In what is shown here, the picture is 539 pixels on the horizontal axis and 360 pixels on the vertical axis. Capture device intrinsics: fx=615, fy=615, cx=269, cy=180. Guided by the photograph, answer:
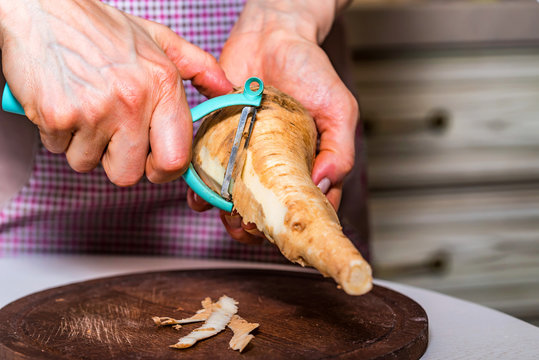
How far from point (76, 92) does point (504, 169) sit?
1332mm

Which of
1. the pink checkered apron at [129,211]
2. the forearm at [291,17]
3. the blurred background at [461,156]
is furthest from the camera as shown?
the blurred background at [461,156]

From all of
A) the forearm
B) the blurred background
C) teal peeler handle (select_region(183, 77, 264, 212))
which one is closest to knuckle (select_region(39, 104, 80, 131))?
teal peeler handle (select_region(183, 77, 264, 212))

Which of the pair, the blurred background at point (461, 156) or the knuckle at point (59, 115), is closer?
the knuckle at point (59, 115)

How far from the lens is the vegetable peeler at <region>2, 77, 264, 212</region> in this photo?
0.60 metres

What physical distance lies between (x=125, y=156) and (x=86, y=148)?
1.6 inches

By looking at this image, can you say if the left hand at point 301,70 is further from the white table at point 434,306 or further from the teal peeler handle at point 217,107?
the white table at point 434,306

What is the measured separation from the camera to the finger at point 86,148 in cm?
60

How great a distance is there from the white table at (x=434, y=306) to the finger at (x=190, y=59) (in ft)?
1.00

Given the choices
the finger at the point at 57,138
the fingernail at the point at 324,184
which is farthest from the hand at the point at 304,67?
the finger at the point at 57,138

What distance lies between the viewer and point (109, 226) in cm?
105

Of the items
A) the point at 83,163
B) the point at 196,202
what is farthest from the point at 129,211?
the point at 83,163

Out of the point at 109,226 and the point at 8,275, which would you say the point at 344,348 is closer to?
→ the point at 8,275

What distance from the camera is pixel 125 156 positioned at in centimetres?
61

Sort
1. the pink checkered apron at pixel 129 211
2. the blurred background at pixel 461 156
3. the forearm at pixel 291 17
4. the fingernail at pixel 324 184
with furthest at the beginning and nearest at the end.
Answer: the blurred background at pixel 461 156
the pink checkered apron at pixel 129 211
the forearm at pixel 291 17
the fingernail at pixel 324 184
